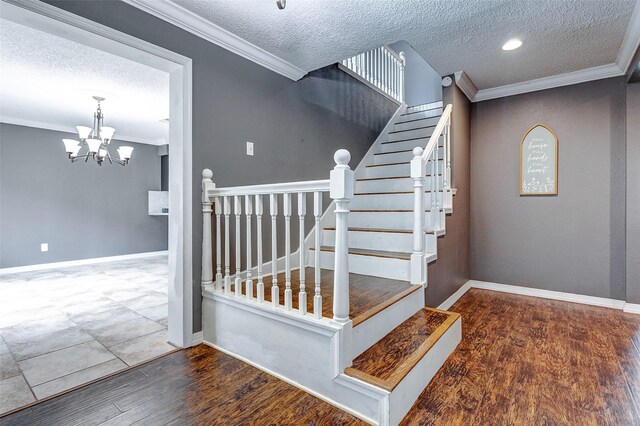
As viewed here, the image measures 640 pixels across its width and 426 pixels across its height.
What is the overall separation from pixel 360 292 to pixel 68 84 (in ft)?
12.3

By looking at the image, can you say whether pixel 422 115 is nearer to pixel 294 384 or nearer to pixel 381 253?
pixel 381 253

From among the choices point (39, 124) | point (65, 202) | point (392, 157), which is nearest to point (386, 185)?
point (392, 157)

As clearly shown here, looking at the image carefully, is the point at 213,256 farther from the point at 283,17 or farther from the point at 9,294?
the point at 9,294

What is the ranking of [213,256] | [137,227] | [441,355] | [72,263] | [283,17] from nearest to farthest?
[441,355]
[283,17]
[213,256]
[72,263]
[137,227]

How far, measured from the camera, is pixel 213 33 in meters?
2.21

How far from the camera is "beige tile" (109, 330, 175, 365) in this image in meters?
2.01

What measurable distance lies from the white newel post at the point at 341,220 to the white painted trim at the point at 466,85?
2440 mm

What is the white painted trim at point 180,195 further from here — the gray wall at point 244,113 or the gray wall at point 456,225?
the gray wall at point 456,225

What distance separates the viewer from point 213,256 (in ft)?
7.70

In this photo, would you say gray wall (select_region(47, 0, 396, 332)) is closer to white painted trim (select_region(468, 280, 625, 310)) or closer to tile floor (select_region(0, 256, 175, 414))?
tile floor (select_region(0, 256, 175, 414))

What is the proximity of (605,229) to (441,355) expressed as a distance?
8.31ft

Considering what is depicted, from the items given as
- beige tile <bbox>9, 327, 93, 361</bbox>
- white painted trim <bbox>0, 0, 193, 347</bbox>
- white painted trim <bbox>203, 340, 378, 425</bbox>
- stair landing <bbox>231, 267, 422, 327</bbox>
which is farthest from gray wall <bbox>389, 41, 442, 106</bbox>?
beige tile <bbox>9, 327, 93, 361</bbox>

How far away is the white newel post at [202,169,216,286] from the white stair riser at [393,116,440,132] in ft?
10.2

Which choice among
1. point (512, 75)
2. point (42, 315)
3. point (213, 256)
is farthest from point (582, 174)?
point (42, 315)
